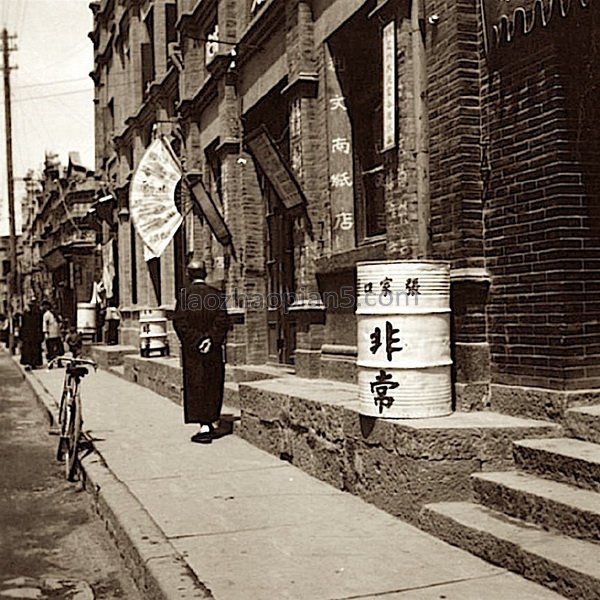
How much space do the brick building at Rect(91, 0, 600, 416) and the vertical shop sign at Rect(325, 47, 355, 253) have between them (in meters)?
0.02

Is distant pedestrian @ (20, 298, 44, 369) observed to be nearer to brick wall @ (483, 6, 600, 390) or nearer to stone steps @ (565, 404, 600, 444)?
brick wall @ (483, 6, 600, 390)

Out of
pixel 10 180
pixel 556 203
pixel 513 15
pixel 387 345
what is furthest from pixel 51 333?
pixel 556 203

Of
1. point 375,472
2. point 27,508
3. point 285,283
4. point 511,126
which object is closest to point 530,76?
point 511,126

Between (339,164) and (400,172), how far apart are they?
2.31 m

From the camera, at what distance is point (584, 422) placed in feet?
18.8

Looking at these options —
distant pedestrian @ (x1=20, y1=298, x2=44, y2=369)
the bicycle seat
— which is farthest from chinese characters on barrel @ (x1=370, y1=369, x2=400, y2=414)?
distant pedestrian @ (x1=20, y1=298, x2=44, y2=369)

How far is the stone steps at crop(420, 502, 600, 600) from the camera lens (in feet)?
14.2

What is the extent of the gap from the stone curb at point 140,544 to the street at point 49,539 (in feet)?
0.39

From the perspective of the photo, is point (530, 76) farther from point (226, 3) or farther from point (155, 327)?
point (155, 327)

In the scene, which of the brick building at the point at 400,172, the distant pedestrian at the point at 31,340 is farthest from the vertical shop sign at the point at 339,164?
the distant pedestrian at the point at 31,340

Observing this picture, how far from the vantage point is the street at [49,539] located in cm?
557

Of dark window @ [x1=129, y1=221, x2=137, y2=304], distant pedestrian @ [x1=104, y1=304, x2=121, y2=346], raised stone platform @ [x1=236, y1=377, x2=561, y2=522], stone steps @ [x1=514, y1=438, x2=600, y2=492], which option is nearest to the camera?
stone steps @ [x1=514, y1=438, x2=600, y2=492]

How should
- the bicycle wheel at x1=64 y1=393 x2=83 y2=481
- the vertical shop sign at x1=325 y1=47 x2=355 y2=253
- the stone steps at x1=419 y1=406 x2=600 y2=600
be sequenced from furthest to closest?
the vertical shop sign at x1=325 y1=47 x2=355 y2=253
the bicycle wheel at x1=64 y1=393 x2=83 y2=481
the stone steps at x1=419 y1=406 x2=600 y2=600

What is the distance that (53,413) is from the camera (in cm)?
1392
